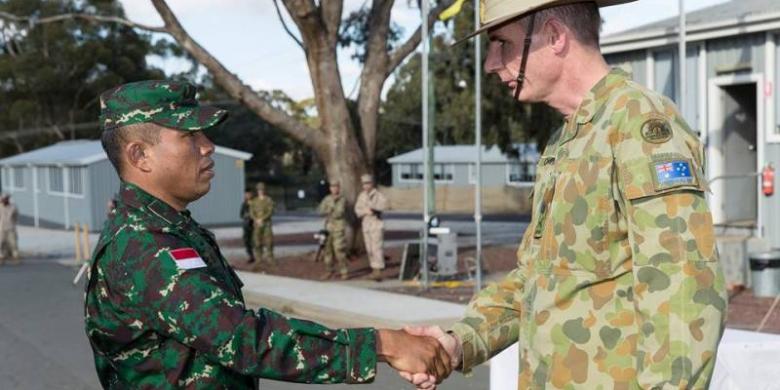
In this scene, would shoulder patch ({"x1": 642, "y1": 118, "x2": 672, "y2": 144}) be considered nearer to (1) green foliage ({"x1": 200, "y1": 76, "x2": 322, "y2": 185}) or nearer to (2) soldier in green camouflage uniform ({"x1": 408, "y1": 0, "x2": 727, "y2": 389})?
(2) soldier in green camouflage uniform ({"x1": 408, "y1": 0, "x2": 727, "y2": 389})

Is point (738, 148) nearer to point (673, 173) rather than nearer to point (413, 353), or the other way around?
point (413, 353)

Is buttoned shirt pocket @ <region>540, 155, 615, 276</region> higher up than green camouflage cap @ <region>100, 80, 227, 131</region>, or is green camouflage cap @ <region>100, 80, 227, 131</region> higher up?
green camouflage cap @ <region>100, 80, 227, 131</region>

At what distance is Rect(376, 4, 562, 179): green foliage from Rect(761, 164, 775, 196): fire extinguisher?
19.4 ft

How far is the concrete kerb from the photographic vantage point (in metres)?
11.3

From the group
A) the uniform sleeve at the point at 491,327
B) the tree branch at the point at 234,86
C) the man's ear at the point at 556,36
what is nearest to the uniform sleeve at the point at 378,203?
the tree branch at the point at 234,86

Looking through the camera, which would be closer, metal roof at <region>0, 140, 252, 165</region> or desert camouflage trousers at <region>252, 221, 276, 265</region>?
desert camouflage trousers at <region>252, 221, 276, 265</region>

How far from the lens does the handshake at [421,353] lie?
2541mm

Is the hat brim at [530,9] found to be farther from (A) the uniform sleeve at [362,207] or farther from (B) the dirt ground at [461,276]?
(A) the uniform sleeve at [362,207]

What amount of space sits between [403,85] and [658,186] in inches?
2601

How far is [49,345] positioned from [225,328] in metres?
8.80

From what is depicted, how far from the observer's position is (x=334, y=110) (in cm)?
1858

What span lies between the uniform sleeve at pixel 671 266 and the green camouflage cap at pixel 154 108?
1181 mm

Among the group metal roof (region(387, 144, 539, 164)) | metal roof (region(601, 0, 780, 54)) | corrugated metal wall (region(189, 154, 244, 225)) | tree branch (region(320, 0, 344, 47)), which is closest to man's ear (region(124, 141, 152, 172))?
metal roof (region(601, 0, 780, 54))

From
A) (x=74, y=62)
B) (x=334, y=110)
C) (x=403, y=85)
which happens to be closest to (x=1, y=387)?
(x=334, y=110)
